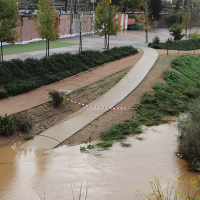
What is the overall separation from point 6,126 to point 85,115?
Answer: 427cm

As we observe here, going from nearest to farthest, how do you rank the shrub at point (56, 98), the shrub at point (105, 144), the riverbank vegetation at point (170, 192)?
1. the riverbank vegetation at point (170, 192)
2. the shrub at point (105, 144)
3. the shrub at point (56, 98)

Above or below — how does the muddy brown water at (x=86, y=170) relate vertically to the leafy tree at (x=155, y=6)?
below

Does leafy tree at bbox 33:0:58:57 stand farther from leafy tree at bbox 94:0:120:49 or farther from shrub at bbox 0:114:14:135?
shrub at bbox 0:114:14:135

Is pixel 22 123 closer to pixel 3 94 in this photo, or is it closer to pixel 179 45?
pixel 3 94

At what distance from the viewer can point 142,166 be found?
33.7ft

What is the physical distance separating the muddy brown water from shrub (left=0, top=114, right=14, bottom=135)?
2.73 feet

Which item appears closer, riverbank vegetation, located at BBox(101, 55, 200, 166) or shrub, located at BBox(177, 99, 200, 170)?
shrub, located at BBox(177, 99, 200, 170)

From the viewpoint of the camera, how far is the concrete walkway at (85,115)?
11773 millimetres

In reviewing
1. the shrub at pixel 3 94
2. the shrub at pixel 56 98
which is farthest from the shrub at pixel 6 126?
the shrub at pixel 3 94

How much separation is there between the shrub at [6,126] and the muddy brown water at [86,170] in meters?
0.83

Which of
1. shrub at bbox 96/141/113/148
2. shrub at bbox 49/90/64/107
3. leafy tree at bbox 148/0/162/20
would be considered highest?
leafy tree at bbox 148/0/162/20

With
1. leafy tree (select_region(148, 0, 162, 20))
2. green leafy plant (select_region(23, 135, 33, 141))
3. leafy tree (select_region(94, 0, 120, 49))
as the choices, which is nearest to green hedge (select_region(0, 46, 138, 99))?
green leafy plant (select_region(23, 135, 33, 141))

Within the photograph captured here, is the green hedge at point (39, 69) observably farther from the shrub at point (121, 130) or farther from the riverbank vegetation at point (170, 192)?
the riverbank vegetation at point (170, 192)

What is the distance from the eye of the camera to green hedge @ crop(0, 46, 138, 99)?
16703mm
